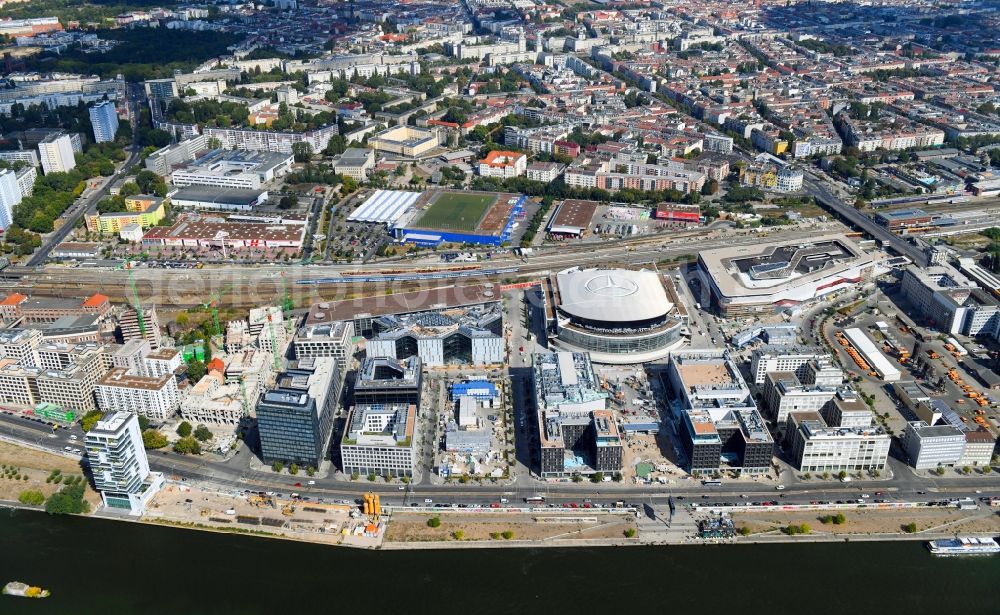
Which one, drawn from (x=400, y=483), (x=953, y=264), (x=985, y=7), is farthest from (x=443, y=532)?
(x=985, y=7)

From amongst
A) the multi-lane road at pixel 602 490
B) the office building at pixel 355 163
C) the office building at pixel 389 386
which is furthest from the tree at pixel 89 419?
the office building at pixel 355 163

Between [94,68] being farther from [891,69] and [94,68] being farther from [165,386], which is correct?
[891,69]

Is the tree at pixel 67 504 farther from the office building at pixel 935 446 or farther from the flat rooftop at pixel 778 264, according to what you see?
the office building at pixel 935 446

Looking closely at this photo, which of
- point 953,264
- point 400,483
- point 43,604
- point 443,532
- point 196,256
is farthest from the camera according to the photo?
point 196,256

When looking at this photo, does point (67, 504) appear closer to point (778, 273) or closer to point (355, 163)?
point (778, 273)

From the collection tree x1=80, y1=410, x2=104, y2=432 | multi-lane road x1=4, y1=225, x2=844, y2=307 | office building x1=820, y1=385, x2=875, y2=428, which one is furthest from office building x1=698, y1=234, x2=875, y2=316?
tree x1=80, y1=410, x2=104, y2=432

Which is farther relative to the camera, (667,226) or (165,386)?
(667,226)

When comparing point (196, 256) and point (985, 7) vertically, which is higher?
point (985, 7)

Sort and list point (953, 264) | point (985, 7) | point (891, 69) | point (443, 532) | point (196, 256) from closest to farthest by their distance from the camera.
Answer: point (443, 532) < point (953, 264) < point (196, 256) < point (891, 69) < point (985, 7)
